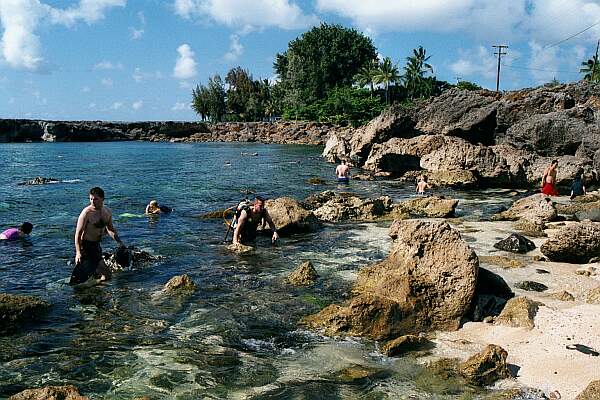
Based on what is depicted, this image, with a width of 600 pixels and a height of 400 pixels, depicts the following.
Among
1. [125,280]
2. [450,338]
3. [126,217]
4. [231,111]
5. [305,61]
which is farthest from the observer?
[231,111]

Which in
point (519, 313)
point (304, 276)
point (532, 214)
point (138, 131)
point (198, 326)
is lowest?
point (198, 326)

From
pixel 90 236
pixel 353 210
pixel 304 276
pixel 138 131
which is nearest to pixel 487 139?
pixel 353 210

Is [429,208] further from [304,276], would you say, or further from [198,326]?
[198,326]

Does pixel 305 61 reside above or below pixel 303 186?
above

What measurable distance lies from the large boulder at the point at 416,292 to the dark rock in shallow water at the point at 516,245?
178 inches

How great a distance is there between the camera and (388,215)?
19312mm

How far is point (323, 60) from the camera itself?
338 ft

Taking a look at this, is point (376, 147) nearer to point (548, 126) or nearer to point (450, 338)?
point (548, 126)

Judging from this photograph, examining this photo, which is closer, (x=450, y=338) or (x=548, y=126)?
(x=450, y=338)

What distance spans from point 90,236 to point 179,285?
7.18 feet

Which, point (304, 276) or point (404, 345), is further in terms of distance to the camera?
point (304, 276)

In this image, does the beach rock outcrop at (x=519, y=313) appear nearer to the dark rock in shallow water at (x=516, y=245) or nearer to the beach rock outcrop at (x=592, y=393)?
the beach rock outcrop at (x=592, y=393)

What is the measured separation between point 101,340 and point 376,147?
108 feet

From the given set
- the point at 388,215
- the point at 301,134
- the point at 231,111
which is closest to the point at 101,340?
the point at 388,215
